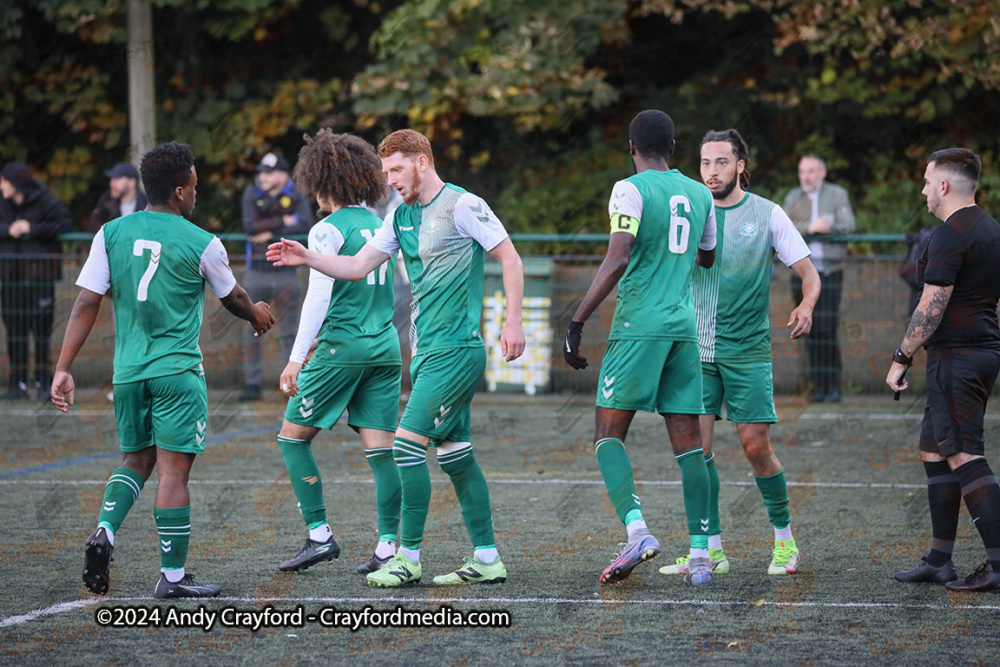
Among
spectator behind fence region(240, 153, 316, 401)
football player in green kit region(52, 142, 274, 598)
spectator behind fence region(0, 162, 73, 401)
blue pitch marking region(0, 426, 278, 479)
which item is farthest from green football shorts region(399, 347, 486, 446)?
spectator behind fence region(0, 162, 73, 401)

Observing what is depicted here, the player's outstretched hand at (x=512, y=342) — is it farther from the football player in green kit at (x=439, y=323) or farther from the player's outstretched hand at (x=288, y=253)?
the player's outstretched hand at (x=288, y=253)

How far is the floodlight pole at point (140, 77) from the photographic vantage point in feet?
61.0

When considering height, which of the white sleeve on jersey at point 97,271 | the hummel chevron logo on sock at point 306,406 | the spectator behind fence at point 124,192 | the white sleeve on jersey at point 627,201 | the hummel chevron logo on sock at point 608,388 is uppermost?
the spectator behind fence at point 124,192

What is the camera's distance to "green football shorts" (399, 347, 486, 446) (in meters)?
5.86

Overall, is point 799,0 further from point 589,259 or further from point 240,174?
point 240,174

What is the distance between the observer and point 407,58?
60.8 feet

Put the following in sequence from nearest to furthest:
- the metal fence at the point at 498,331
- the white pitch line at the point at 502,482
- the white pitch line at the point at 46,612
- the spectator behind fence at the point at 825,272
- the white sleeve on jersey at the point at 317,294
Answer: the white pitch line at the point at 46,612
the white sleeve on jersey at the point at 317,294
the white pitch line at the point at 502,482
the spectator behind fence at the point at 825,272
the metal fence at the point at 498,331

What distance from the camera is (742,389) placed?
6480 mm

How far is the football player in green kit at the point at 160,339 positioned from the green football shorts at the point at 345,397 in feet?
2.62

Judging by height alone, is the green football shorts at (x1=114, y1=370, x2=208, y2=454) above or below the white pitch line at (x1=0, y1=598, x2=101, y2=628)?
above

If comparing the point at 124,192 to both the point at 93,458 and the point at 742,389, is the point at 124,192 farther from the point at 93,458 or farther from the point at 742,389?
the point at 742,389

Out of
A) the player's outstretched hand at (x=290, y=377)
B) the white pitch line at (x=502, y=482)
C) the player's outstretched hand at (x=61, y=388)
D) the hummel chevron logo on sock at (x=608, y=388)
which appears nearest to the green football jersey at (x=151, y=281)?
the player's outstretched hand at (x=61, y=388)

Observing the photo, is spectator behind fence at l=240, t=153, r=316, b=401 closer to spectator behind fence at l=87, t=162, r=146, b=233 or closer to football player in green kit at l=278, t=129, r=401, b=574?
spectator behind fence at l=87, t=162, r=146, b=233

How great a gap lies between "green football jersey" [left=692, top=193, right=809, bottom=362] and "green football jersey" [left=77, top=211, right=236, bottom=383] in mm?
2386
